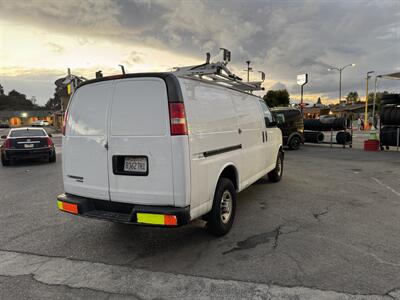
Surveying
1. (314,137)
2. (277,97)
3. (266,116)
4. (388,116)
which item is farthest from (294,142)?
(277,97)

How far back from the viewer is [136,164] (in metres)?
3.41

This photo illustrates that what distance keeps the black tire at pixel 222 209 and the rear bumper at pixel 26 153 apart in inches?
376

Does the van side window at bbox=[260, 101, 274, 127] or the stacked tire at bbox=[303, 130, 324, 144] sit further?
the stacked tire at bbox=[303, 130, 324, 144]

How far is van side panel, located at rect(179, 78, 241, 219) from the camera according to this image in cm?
338

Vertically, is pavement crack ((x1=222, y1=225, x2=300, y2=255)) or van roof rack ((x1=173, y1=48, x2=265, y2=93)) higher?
van roof rack ((x1=173, y1=48, x2=265, y2=93))

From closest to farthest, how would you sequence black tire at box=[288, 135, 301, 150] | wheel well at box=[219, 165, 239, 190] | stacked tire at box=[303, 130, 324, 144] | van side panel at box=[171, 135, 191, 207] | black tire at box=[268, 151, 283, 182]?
1. van side panel at box=[171, 135, 191, 207]
2. wheel well at box=[219, 165, 239, 190]
3. black tire at box=[268, 151, 283, 182]
4. black tire at box=[288, 135, 301, 150]
5. stacked tire at box=[303, 130, 324, 144]

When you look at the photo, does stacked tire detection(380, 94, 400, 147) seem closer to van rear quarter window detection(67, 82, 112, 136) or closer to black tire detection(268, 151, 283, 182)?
black tire detection(268, 151, 283, 182)

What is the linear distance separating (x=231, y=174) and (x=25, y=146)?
9.54 metres

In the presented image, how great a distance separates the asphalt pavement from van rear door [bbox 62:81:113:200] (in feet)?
2.83

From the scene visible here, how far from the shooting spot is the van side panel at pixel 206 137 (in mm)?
3381

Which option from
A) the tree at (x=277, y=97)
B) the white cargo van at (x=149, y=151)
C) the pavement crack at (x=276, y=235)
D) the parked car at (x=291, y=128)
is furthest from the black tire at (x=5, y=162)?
the tree at (x=277, y=97)

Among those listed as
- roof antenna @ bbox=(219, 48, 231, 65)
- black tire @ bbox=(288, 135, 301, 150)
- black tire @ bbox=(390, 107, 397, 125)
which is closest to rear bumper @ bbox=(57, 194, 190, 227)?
roof antenna @ bbox=(219, 48, 231, 65)

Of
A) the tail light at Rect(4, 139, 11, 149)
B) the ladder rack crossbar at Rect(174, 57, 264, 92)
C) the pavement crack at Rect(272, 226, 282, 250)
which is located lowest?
the pavement crack at Rect(272, 226, 282, 250)

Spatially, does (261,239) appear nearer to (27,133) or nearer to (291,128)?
(27,133)
